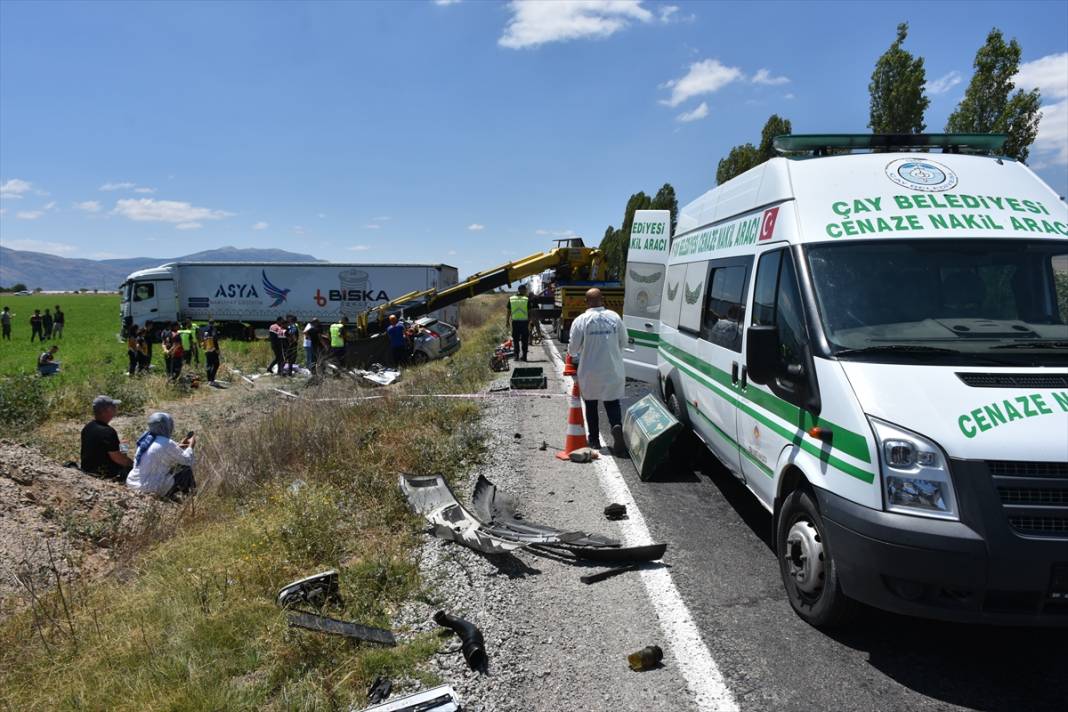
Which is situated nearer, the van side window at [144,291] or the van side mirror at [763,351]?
the van side mirror at [763,351]

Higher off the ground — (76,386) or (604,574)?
(604,574)

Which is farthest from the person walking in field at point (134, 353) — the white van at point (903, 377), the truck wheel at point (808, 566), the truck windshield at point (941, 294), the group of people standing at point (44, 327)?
the group of people standing at point (44, 327)

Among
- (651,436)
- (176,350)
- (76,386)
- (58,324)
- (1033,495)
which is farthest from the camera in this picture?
(58,324)

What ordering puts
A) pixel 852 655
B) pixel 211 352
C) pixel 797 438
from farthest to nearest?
pixel 211 352 < pixel 797 438 < pixel 852 655

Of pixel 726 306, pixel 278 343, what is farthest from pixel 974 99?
pixel 278 343

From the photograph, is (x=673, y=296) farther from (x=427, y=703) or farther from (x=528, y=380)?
(x=427, y=703)

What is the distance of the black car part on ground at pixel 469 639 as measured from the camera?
11.0 feet

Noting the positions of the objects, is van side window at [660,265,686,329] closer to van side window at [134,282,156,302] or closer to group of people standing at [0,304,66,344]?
van side window at [134,282,156,302]

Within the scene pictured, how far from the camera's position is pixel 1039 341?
3.60 meters

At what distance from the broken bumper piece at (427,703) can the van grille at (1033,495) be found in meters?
2.56

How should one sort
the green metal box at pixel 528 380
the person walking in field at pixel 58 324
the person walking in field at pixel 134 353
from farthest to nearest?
the person walking in field at pixel 58 324 < the person walking in field at pixel 134 353 < the green metal box at pixel 528 380

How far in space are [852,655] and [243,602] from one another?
3.48 m

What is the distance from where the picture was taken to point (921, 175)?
4352 mm

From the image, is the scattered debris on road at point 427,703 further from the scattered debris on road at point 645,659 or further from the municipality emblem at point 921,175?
A: the municipality emblem at point 921,175
